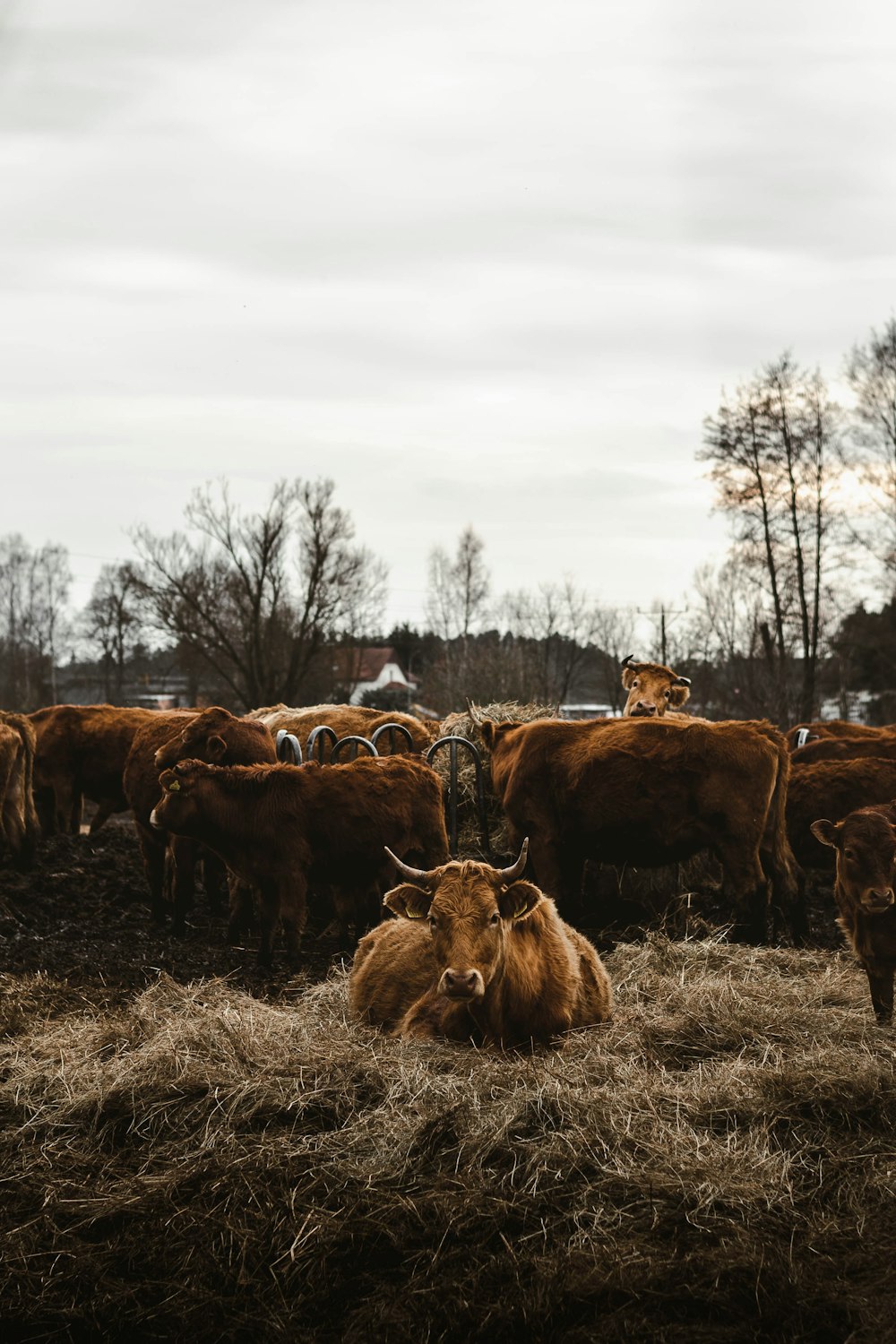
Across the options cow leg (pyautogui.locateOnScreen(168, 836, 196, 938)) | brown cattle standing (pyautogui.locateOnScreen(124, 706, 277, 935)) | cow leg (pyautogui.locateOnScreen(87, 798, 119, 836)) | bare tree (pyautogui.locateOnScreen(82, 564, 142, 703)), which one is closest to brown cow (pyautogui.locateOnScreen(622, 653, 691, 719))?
brown cattle standing (pyautogui.locateOnScreen(124, 706, 277, 935))

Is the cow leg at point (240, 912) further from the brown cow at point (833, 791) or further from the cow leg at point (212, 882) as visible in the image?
the brown cow at point (833, 791)

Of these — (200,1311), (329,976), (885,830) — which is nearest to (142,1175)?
(200,1311)

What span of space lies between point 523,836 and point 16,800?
6.35 m

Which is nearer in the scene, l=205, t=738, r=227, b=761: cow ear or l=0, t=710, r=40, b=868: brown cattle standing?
l=205, t=738, r=227, b=761: cow ear

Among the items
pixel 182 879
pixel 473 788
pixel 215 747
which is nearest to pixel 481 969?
pixel 182 879

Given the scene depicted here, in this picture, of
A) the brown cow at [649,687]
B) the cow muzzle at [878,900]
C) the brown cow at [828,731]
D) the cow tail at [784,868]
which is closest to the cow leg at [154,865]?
the brown cow at [649,687]

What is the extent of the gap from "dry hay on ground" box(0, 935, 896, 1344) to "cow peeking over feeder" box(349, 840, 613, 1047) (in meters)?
0.19

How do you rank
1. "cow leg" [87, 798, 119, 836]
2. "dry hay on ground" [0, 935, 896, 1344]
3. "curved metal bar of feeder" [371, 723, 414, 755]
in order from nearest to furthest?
"dry hay on ground" [0, 935, 896, 1344] → "curved metal bar of feeder" [371, 723, 414, 755] → "cow leg" [87, 798, 119, 836]

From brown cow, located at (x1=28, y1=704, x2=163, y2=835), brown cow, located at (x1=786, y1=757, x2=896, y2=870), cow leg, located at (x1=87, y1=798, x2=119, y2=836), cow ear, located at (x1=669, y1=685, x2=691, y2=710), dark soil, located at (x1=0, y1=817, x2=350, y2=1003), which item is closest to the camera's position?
dark soil, located at (x1=0, y1=817, x2=350, y2=1003)

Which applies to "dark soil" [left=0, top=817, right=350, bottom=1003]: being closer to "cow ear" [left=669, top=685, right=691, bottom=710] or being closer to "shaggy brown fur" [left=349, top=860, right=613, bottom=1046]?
"shaggy brown fur" [left=349, top=860, right=613, bottom=1046]

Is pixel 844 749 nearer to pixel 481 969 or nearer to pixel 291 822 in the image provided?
pixel 291 822

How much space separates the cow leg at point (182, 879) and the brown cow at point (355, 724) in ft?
9.17

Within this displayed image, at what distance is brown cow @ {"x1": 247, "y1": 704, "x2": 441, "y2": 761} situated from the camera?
14.8 meters

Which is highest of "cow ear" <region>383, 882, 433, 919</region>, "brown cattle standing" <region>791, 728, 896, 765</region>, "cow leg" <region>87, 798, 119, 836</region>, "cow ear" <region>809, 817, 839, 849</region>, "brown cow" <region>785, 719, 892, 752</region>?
"brown cow" <region>785, 719, 892, 752</region>
